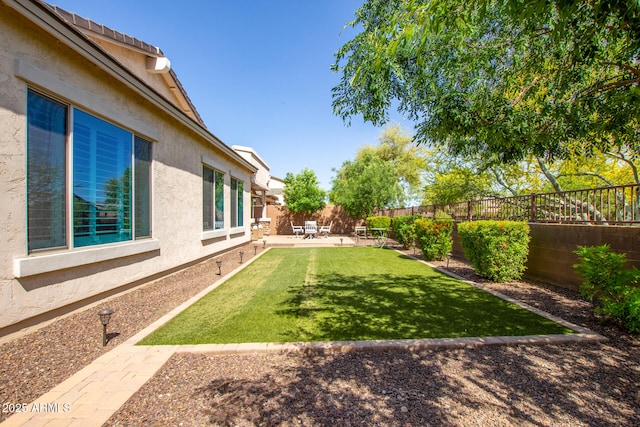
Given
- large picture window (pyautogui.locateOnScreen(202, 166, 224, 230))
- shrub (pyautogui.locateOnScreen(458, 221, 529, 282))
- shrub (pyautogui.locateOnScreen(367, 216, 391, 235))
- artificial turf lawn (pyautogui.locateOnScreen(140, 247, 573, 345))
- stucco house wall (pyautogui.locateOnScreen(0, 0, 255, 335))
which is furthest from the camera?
shrub (pyautogui.locateOnScreen(367, 216, 391, 235))

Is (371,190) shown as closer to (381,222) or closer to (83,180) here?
(381,222)

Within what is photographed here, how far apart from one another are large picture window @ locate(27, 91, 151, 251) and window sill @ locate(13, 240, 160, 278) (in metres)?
0.18

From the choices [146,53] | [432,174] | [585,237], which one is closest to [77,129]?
[146,53]

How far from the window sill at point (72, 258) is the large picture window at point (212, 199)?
3.60 meters

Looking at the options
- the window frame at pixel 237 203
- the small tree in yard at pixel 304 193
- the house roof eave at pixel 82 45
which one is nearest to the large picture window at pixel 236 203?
the window frame at pixel 237 203

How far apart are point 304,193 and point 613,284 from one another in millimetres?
19854

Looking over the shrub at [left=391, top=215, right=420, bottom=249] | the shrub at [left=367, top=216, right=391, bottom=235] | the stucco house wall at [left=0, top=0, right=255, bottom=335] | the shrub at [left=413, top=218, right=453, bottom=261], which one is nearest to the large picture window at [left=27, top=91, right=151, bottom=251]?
the stucco house wall at [left=0, top=0, right=255, bottom=335]

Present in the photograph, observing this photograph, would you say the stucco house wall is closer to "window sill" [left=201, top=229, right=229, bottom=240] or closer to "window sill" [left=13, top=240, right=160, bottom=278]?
"window sill" [left=13, top=240, right=160, bottom=278]

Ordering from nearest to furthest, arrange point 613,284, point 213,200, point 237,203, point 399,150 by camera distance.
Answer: point 613,284 → point 213,200 → point 237,203 → point 399,150

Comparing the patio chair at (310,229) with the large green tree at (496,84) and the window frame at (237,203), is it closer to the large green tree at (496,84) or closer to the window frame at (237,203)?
the window frame at (237,203)

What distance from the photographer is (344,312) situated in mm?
4844

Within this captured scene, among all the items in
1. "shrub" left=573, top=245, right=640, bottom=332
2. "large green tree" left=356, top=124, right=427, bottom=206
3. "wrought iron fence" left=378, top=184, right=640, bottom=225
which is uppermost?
"large green tree" left=356, top=124, right=427, bottom=206

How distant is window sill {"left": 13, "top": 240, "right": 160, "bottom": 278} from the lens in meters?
3.50

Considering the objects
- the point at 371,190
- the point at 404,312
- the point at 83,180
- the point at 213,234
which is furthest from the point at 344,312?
the point at 371,190
